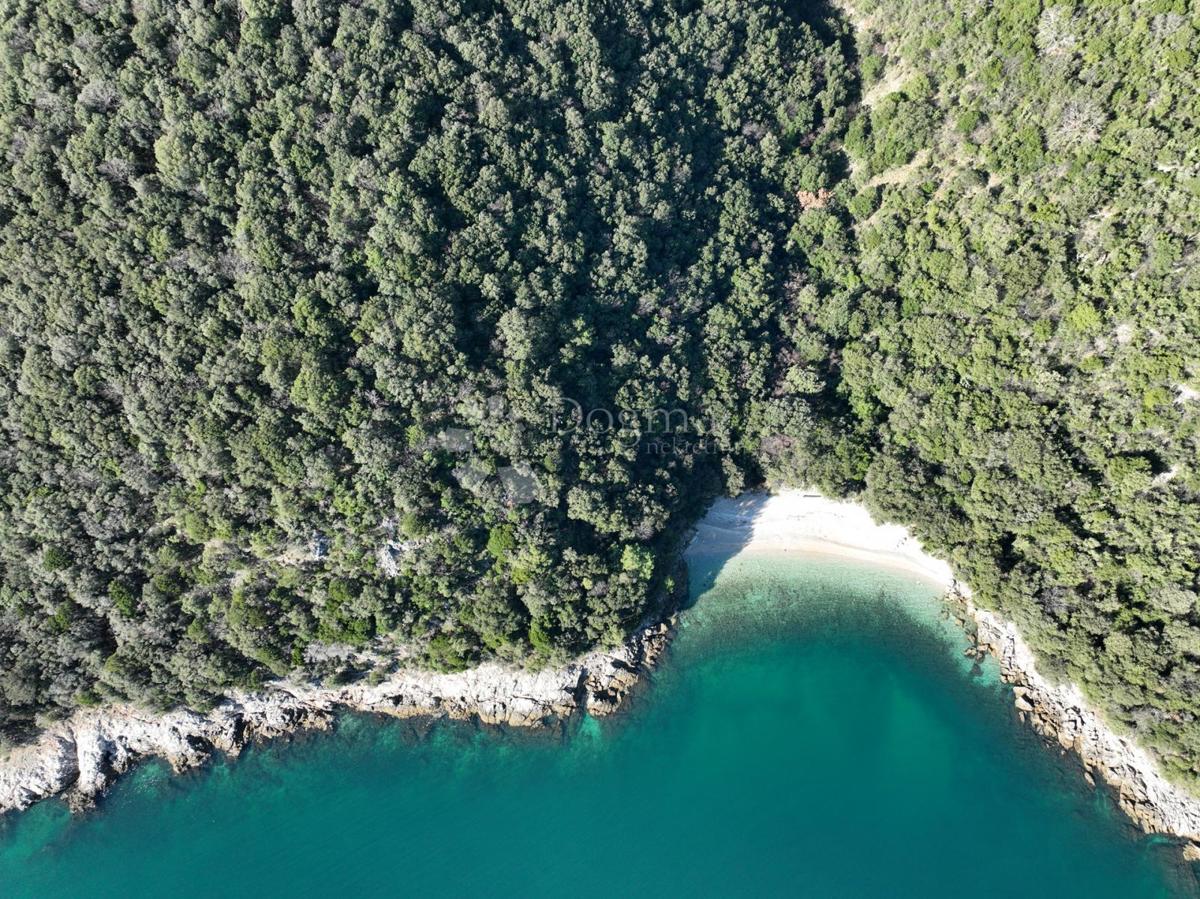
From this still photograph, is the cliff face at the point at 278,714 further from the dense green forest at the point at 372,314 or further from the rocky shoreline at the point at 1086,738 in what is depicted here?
the rocky shoreline at the point at 1086,738

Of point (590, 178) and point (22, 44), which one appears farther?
point (590, 178)

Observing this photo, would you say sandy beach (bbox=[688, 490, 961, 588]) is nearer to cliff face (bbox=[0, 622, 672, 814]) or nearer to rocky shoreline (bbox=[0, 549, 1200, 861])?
rocky shoreline (bbox=[0, 549, 1200, 861])

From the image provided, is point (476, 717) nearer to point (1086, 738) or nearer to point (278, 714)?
point (278, 714)

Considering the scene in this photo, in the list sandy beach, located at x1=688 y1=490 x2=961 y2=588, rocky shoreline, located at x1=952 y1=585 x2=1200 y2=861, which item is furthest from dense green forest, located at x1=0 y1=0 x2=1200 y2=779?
rocky shoreline, located at x1=952 y1=585 x2=1200 y2=861

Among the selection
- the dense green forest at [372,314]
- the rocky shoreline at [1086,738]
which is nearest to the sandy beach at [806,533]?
the dense green forest at [372,314]

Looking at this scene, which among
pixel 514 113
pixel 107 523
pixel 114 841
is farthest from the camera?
pixel 114 841

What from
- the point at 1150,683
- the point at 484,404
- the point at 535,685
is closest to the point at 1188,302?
the point at 1150,683

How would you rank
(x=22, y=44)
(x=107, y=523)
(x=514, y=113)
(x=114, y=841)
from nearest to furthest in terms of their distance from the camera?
(x=22, y=44), (x=107, y=523), (x=514, y=113), (x=114, y=841)

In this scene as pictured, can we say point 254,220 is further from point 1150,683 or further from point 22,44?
point 1150,683

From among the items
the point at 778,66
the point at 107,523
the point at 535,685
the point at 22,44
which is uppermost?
the point at 778,66
